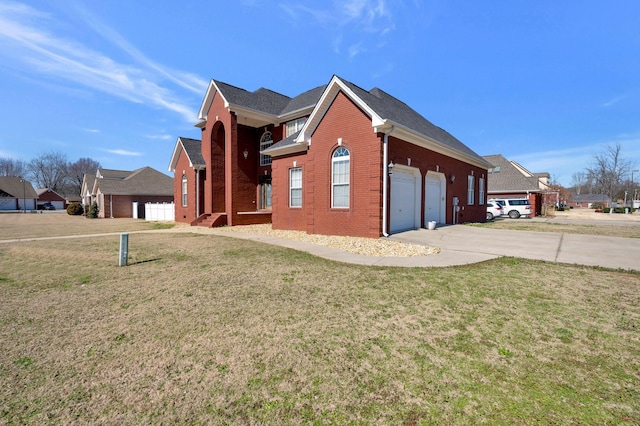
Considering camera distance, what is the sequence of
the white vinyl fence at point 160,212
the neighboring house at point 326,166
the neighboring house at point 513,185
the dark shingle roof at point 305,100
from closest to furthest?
the neighboring house at point 326,166
the dark shingle roof at point 305,100
the white vinyl fence at point 160,212
the neighboring house at point 513,185

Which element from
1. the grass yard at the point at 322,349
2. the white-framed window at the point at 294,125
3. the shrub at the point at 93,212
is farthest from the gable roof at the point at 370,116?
the shrub at the point at 93,212

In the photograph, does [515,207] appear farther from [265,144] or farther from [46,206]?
[46,206]

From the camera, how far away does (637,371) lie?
2.92m

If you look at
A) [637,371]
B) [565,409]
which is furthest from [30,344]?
[637,371]

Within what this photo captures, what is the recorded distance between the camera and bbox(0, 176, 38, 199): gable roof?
58.5 metres

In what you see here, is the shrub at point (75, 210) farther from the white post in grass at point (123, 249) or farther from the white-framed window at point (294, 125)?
the white post in grass at point (123, 249)

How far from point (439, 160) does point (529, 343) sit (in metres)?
14.0

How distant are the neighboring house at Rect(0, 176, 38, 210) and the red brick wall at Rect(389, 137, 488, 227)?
78764 mm

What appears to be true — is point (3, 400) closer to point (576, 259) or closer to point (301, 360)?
point (301, 360)

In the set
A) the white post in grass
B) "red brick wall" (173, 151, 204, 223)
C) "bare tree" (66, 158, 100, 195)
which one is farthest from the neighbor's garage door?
"bare tree" (66, 158, 100, 195)

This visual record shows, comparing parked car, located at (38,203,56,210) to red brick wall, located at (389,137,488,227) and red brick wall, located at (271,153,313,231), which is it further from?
red brick wall, located at (389,137,488,227)

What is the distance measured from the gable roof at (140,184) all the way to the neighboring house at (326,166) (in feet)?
44.9

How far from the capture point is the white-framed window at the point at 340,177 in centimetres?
1277

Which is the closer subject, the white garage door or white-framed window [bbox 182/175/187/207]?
the white garage door
